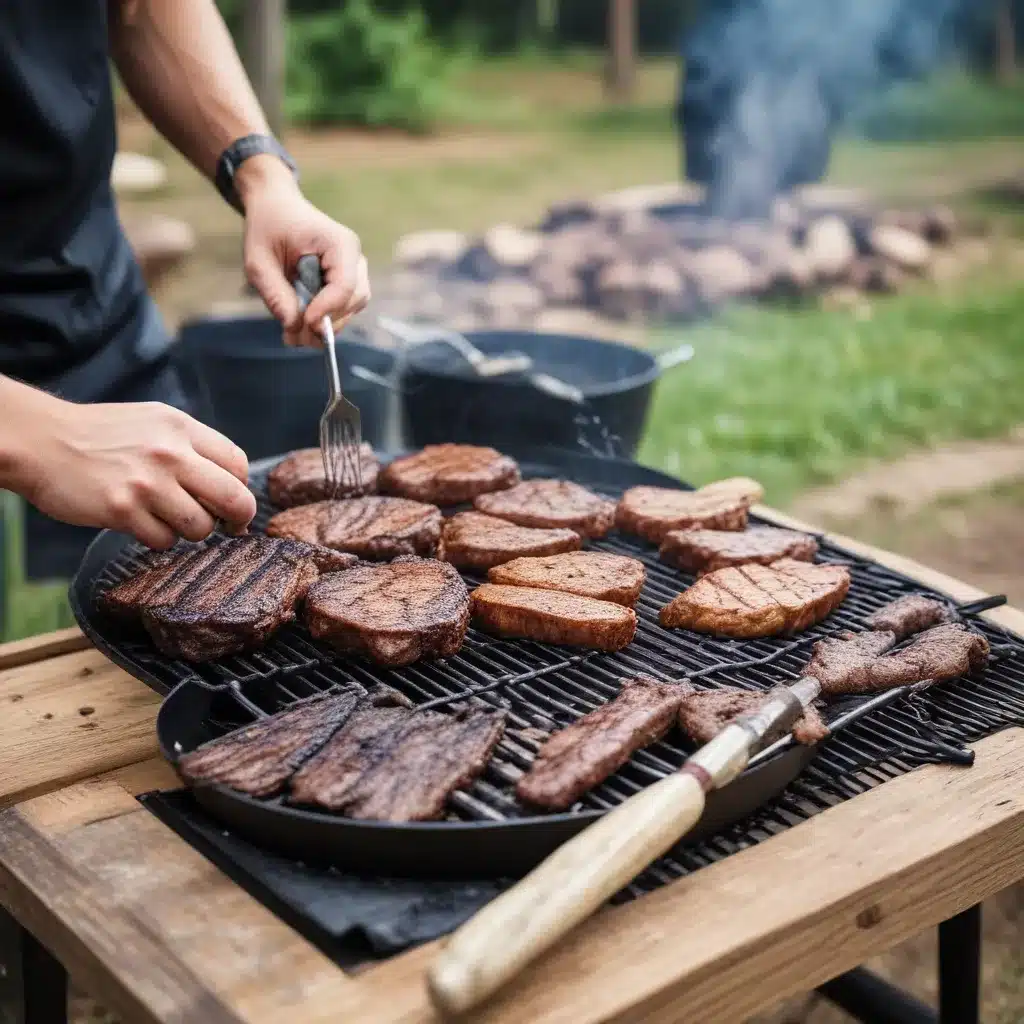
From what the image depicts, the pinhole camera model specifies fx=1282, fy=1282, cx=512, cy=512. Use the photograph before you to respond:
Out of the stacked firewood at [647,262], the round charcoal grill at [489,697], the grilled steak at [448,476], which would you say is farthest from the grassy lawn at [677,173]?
the round charcoal grill at [489,697]

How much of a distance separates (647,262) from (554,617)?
8.38m

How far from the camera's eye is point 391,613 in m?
2.65

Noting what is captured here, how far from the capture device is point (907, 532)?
22.8 ft

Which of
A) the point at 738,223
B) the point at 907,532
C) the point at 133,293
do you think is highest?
the point at 133,293

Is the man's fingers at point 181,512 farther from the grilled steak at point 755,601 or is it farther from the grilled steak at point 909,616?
the grilled steak at point 909,616

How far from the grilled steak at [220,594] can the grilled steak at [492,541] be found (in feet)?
1.01

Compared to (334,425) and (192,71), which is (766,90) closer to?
(192,71)

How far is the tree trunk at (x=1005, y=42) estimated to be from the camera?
21.1 metres

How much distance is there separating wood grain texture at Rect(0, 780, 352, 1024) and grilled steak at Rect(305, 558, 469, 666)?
1.81 ft

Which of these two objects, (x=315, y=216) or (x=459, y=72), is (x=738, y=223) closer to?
(x=315, y=216)

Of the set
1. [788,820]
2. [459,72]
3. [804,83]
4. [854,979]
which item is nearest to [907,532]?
[854,979]

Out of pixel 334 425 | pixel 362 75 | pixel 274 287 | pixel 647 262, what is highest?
pixel 362 75

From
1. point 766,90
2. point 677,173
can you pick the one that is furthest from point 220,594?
point 677,173

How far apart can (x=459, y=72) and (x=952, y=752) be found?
807 inches
